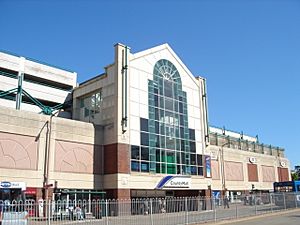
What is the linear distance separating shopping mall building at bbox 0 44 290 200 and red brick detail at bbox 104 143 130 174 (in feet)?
0.36

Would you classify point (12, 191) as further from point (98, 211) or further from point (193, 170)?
point (193, 170)

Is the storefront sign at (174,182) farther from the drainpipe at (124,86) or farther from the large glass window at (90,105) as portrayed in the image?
the large glass window at (90,105)

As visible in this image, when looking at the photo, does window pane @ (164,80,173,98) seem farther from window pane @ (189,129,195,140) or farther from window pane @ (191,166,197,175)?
window pane @ (191,166,197,175)

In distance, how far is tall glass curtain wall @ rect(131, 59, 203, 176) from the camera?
4175 cm

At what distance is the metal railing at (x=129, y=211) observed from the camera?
1805 cm

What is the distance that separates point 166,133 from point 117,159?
8745 mm

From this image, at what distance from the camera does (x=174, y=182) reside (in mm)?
43594

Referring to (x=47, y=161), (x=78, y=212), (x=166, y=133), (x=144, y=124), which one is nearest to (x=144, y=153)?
(x=144, y=124)

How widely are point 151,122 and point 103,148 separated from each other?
21.9 feet

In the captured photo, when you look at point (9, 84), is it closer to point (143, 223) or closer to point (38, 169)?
point (38, 169)

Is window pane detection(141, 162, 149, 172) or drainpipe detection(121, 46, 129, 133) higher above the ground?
drainpipe detection(121, 46, 129, 133)

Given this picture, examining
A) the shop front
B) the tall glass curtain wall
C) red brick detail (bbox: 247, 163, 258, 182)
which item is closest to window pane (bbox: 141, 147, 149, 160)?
the tall glass curtain wall

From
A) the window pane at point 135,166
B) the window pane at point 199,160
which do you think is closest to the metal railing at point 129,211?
the window pane at point 135,166

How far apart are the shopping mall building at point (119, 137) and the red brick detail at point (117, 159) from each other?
0.11 metres
